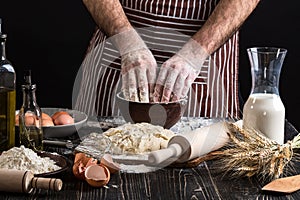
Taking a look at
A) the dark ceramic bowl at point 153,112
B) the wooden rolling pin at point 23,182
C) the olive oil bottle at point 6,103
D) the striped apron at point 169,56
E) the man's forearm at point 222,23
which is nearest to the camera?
the wooden rolling pin at point 23,182

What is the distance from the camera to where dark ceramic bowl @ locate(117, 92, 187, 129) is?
2066 mm

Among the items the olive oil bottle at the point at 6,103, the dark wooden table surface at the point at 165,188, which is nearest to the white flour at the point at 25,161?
the dark wooden table surface at the point at 165,188

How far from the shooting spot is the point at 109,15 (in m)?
2.57

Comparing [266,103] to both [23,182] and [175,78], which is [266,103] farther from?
[23,182]

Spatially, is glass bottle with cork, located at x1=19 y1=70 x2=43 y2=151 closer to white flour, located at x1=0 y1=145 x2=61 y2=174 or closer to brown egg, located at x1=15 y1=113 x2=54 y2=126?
brown egg, located at x1=15 y1=113 x2=54 y2=126

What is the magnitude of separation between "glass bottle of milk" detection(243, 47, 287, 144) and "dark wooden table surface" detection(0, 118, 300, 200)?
155 mm

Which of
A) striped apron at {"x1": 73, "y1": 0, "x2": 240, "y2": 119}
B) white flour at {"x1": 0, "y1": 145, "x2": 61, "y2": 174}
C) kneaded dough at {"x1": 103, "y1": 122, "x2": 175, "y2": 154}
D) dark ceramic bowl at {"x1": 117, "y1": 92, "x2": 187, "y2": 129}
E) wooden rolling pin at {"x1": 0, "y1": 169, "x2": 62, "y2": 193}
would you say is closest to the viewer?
Result: wooden rolling pin at {"x1": 0, "y1": 169, "x2": 62, "y2": 193}

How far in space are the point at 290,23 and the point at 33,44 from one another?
1.16 metres

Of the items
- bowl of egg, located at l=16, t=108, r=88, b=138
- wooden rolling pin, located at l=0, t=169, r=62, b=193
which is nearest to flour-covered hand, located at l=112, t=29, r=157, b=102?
bowl of egg, located at l=16, t=108, r=88, b=138

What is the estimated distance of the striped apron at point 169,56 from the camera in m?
2.63

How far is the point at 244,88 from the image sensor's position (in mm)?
3586

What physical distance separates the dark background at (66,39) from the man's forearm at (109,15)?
0.89 m

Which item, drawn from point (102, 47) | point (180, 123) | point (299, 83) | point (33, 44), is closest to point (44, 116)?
point (180, 123)

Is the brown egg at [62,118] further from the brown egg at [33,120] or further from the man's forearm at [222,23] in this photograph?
the man's forearm at [222,23]
